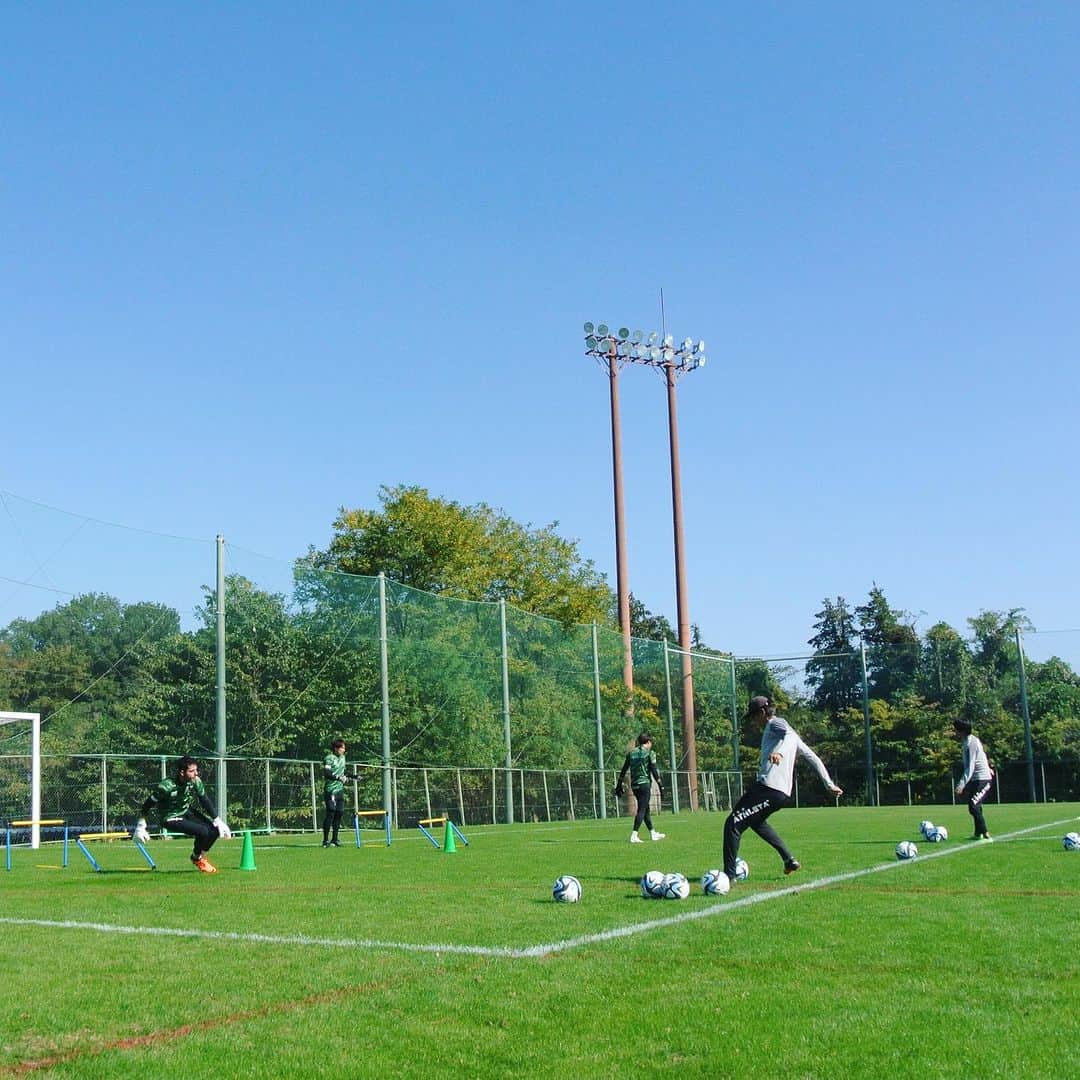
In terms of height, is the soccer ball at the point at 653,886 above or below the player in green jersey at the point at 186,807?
below

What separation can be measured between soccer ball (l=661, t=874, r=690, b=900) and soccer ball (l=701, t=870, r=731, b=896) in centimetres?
21

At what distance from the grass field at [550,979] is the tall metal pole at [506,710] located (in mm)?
23023

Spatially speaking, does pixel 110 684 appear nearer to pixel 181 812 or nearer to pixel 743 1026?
pixel 181 812

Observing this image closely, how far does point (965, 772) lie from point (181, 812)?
11984 mm

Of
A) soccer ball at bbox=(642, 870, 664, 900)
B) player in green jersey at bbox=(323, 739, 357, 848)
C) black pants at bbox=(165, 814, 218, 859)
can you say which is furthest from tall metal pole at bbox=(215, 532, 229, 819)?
soccer ball at bbox=(642, 870, 664, 900)

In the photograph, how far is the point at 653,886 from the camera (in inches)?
452

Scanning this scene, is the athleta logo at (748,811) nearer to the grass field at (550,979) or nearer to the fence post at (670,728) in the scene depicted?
the grass field at (550,979)

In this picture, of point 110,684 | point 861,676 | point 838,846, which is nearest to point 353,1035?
point 838,846

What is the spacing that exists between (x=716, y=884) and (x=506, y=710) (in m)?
26.2

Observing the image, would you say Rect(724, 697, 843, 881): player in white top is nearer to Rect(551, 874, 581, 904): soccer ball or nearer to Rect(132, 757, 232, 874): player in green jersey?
Rect(551, 874, 581, 904): soccer ball

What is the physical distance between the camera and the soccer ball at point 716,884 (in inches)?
456

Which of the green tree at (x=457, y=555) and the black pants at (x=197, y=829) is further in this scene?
the green tree at (x=457, y=555)

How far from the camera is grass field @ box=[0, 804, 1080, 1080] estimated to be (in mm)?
5570

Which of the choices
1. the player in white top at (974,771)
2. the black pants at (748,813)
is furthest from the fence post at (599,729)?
the black pants at (748,813)
